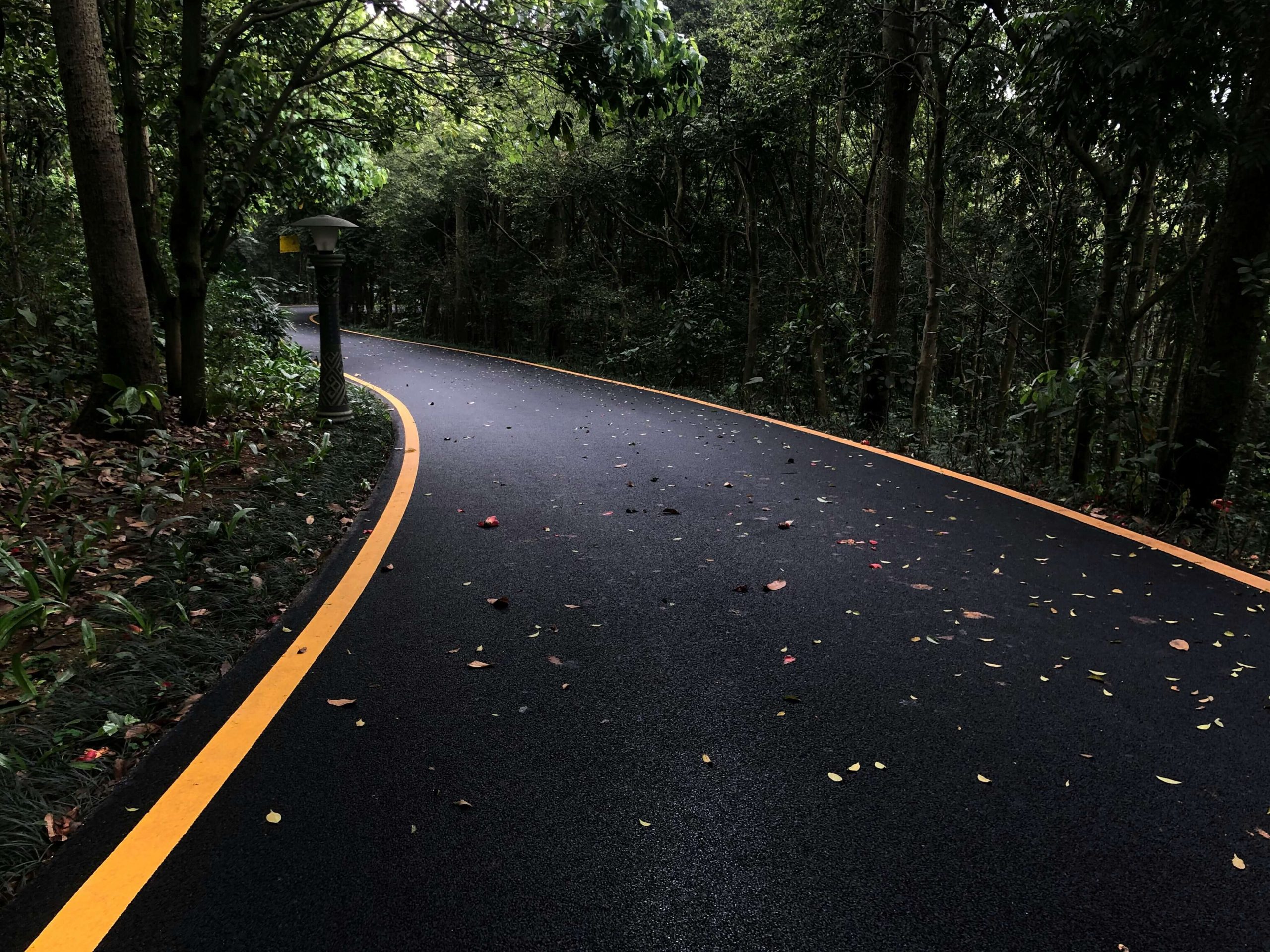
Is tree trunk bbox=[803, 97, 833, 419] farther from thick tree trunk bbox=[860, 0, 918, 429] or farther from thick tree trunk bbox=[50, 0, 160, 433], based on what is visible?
thick tree trunk bbox=[50, 0, 160, 433]

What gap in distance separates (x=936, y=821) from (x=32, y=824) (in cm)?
275

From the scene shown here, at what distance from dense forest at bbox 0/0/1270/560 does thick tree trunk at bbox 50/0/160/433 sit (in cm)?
3

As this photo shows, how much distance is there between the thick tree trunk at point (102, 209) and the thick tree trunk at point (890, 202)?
8.47 metres

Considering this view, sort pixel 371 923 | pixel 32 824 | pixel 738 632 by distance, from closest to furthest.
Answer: pixel 371 923, pixel 32 824, pixel 738 632

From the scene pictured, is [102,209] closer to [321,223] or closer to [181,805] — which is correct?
[321,223]

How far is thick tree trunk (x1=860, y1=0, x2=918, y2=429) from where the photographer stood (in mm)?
10430

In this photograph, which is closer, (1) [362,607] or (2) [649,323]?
(1) [362,607]

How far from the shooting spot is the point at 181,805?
2.54 metres

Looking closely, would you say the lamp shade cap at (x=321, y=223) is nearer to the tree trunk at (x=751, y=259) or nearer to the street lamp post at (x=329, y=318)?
the street lamp post at (x=329, y=318)

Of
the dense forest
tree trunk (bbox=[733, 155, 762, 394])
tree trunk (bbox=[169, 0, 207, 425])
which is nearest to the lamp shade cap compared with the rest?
the dense forest

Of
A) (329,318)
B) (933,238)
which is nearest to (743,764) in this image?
(329,318)

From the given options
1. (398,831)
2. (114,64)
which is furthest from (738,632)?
(114,64)

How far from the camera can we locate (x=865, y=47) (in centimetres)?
1185

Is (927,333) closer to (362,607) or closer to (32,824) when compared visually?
(362,607)
